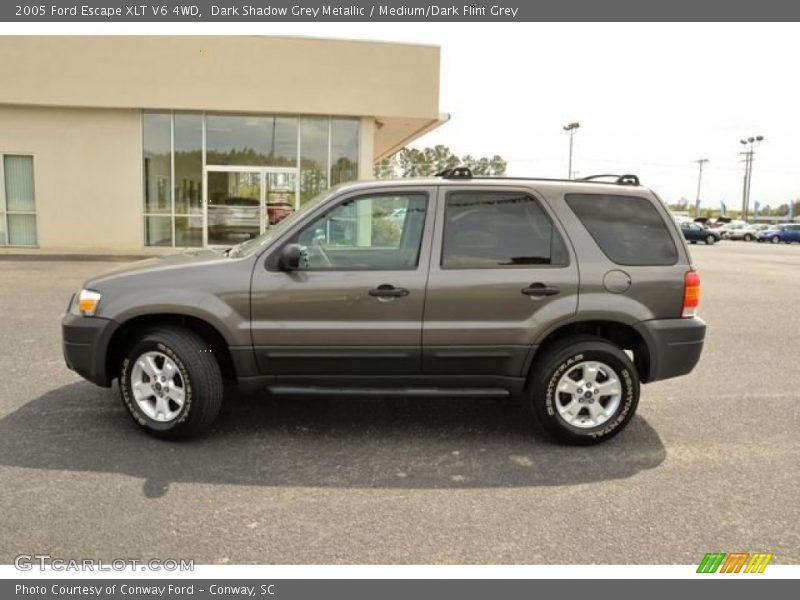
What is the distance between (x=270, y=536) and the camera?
3176 millimetres

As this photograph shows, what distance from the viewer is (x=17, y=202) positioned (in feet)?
57.8

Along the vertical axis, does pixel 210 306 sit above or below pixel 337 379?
above

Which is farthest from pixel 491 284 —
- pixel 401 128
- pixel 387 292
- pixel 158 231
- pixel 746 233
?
pixel 746 233

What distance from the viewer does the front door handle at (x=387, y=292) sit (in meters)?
4.23

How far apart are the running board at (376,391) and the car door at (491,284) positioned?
0.44 feet

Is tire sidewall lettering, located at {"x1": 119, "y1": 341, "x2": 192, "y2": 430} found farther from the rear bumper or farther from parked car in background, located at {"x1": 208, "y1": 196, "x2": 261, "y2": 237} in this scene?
parked car in background, located at {"x1": 208, "y1": 196, "x2": 261, "y2": 237}

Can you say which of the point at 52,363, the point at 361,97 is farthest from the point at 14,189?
the point at 52,363

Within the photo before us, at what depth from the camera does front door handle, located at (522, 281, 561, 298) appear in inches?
169

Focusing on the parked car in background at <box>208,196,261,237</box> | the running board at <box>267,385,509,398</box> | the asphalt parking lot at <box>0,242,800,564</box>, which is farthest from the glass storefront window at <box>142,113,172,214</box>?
the running board at <box>267,385,509,398</box>

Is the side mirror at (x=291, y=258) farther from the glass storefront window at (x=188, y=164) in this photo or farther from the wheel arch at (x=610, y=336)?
the glass storefront window at (x=188, y=164)

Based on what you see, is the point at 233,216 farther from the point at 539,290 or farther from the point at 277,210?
the point at 539,290

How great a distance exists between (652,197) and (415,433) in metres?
2.47

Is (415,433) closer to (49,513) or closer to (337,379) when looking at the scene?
(337,379)
